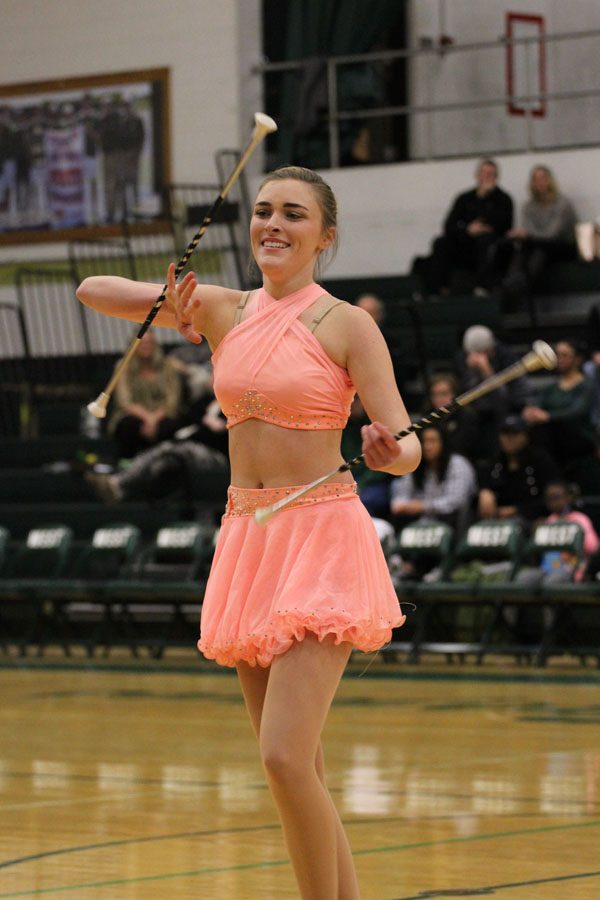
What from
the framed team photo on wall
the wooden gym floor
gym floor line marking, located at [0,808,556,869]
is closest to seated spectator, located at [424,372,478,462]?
the wooden gym floor

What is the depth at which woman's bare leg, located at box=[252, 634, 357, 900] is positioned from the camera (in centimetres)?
412

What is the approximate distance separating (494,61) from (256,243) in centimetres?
1644

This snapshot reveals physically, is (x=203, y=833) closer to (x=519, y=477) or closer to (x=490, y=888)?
(x=490, y=888)

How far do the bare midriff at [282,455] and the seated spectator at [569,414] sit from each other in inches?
418

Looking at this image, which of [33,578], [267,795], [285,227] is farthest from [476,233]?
[285,227]

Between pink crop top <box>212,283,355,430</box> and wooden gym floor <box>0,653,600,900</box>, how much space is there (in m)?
1.63

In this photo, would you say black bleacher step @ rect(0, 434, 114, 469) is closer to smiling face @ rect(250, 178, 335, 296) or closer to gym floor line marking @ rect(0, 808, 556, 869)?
gym floor line marking @ rect(0, 808, 556, 869)

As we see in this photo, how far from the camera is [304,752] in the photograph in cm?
413

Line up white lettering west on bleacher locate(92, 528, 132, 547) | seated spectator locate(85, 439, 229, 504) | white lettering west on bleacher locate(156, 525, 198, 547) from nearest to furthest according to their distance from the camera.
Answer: white lettering west on bleacher locate(156, 525, 198, 547) → white lettering west on bleacher locate(92, 528, 132, 547) → seated spectator locate(85, 439, 229, 504)

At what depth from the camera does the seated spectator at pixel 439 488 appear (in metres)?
14.4

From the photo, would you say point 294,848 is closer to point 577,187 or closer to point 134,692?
point 134,692

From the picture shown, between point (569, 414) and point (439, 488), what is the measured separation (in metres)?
1.31

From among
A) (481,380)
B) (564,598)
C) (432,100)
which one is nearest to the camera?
(564,598)

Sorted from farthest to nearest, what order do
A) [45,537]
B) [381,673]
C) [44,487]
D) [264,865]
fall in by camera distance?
1. [44,487]
2. [45,537]
3. [381,673]
4. [264,865]
